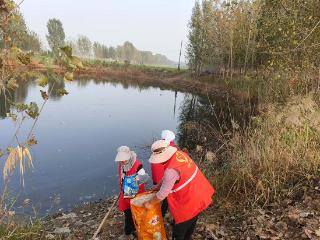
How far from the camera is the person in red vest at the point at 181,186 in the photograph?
4.63 m

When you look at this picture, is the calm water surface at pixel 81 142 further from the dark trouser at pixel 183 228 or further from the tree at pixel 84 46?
the tree at pixel 84 46

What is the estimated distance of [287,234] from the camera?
5.23 meters

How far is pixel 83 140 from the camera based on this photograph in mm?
16625

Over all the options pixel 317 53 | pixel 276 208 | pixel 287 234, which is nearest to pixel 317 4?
pixel 317 53

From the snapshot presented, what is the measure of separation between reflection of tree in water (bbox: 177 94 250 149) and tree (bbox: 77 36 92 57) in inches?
3618

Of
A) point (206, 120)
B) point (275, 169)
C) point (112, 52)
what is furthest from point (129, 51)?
point (275, 169)

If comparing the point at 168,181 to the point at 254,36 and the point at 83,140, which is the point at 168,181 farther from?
the point at 254,36

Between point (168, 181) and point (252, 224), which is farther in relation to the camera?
point (252, 224)

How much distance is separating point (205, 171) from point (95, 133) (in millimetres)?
10301

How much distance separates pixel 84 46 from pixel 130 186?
121 meters

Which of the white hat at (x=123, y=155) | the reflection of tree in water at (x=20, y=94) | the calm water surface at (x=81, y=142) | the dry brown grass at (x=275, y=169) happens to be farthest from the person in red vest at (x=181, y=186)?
the reflection of tree in water at (x=20, y=94)

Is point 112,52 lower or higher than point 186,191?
higher

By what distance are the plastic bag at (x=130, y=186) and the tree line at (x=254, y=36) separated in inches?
189

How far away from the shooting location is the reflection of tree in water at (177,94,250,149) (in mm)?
15247
